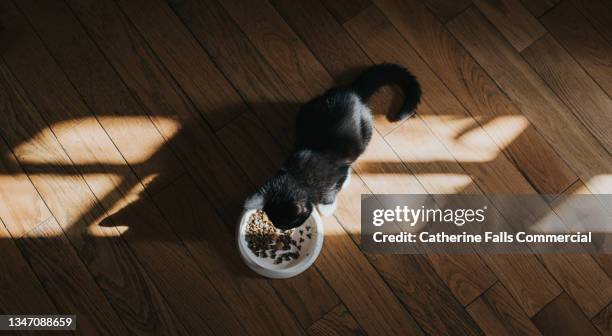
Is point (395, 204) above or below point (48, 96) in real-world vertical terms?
below

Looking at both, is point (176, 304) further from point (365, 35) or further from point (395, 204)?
point (365, 35)

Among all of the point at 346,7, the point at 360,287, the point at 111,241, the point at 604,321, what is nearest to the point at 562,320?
the point at 604,321

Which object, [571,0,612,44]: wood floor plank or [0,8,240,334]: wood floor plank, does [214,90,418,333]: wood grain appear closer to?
[0,8,240,334]: wood floor plank

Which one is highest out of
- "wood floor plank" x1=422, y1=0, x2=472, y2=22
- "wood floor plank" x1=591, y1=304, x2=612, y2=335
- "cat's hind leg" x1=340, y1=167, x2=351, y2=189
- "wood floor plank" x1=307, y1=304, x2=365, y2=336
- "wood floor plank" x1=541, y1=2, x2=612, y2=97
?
"wood floor plank" x1=422, y1=0, x2=472, y2=22

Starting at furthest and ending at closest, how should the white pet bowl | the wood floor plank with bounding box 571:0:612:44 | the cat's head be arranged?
the wood floor plank with bounding box 571:0:612:44, the white pet bowl, the cat's head

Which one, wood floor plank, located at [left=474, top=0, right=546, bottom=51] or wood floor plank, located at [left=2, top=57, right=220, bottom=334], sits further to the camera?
wood floor plank, located at [left=474, top=0, right=546, bottom=51]

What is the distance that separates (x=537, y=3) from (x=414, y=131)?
2.19 feet

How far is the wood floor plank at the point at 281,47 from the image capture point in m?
2.02

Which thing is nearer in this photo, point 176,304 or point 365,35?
point 176,304

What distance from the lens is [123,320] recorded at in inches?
73.2

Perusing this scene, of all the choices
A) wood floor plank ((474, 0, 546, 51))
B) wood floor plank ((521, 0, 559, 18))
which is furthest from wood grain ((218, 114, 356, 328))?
wood floor plank ((521, 0, 559, 18))

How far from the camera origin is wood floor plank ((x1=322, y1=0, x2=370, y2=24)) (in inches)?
81.3

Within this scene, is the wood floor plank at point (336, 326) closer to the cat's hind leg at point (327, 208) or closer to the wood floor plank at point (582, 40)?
the cat's hind leg at point (327, 208)

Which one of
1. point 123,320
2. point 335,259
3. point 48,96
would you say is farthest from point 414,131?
point 48,96
